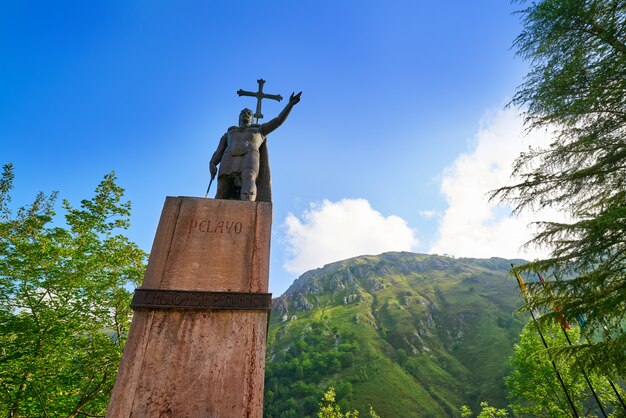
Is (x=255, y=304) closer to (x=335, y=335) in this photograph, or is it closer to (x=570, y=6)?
(x=570, y=6)

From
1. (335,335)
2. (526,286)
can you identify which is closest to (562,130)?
(526,286)

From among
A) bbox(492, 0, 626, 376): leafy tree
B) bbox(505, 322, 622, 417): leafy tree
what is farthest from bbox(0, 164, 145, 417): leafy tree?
bbox(505, 322, 622, 417): leafy tree

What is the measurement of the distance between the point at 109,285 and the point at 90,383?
305cm

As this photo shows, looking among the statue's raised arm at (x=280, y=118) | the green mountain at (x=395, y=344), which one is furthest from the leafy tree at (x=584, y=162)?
the green mountain at (x=395, y=344)

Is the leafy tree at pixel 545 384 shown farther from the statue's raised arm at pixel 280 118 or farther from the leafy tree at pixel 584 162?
the statue's raised arm at pixel 280 118

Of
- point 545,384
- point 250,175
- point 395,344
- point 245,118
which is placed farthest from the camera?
point 395,344

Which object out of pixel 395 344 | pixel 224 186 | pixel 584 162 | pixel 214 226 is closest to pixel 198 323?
pixel 214 226

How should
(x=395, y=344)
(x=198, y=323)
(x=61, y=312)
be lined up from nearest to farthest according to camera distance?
(x=198, y=323) < (x=61, y=312) < (x=395, y=344)

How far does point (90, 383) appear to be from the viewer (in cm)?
1015

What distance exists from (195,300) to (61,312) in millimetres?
9999

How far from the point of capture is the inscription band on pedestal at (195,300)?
2.52 m

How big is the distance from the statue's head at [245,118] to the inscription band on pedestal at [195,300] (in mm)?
2711

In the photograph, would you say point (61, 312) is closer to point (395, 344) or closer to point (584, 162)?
point (584, 162)

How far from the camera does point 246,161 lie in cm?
409
